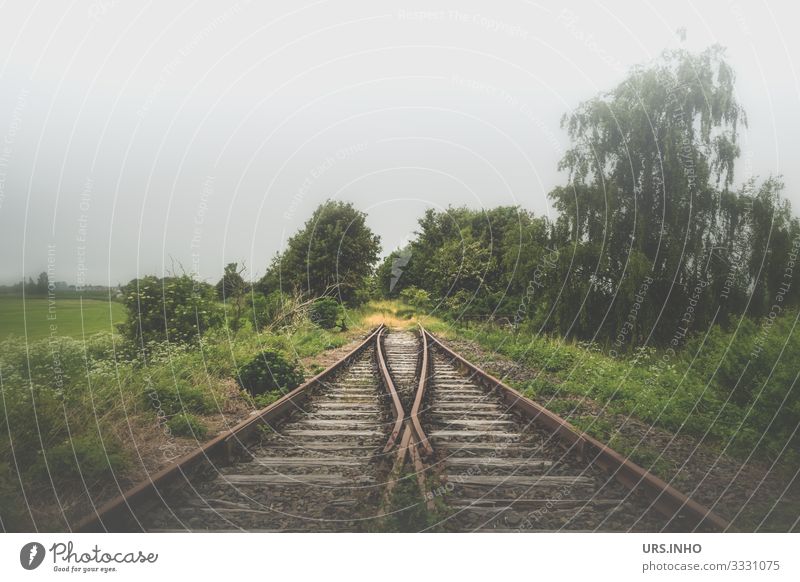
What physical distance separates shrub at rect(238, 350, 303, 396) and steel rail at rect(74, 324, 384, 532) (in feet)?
1.76

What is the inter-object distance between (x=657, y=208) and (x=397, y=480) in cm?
667

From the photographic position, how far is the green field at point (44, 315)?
304 centimetres

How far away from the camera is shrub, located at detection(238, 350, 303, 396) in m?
5.60

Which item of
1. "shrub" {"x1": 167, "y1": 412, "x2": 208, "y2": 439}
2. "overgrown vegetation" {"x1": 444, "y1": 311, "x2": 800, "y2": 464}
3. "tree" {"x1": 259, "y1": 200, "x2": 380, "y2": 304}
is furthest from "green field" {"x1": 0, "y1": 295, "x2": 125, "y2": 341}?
"tree" {"x1": 259, "y1": 200, "x2": 380, "y2": 304}

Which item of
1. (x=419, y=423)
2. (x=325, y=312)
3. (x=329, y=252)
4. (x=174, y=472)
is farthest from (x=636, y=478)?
(x=325, y=312)

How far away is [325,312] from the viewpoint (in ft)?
35.9

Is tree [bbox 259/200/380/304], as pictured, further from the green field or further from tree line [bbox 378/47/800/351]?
the green field

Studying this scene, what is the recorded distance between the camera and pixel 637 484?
3186 millimetres

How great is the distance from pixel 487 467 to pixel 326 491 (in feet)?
4.22

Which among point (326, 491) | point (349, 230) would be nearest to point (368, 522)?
point (326, 491)

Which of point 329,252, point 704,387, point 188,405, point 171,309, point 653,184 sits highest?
point 653,184

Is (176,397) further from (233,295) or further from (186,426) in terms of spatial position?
(233,295)

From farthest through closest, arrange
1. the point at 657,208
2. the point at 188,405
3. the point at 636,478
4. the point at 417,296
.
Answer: the point at 417,296 → the point at 657,208 → the point at 188,405 → the point at 636,478

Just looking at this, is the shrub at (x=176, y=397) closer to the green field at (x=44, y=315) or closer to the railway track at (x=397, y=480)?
the railway track at (x=397, y=480)
